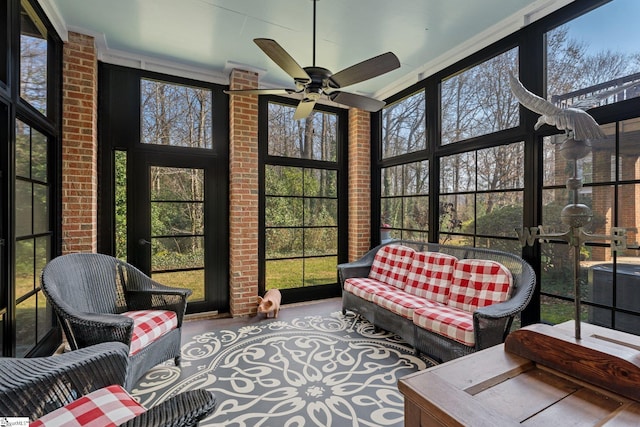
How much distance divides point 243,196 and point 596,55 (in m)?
3.46

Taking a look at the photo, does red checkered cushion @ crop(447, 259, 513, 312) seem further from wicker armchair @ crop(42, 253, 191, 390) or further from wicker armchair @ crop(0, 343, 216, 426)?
wicker armchair @ crop(42, 253, 191, 390)

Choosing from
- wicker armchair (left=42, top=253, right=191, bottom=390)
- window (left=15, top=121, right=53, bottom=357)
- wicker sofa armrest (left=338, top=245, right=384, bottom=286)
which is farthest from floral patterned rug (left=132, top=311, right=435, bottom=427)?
window (left=15, top=121, right=53, bottom=357)

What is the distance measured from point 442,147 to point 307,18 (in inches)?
77.6

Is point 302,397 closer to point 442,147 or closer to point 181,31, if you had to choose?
point 442,147

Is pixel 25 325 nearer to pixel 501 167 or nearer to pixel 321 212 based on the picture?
pixel 321 212

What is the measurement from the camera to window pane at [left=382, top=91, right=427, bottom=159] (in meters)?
3.83

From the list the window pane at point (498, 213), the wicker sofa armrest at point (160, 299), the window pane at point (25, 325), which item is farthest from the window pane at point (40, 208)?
the window pane at point (498, 213)

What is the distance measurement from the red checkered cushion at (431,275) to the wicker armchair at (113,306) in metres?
2.22

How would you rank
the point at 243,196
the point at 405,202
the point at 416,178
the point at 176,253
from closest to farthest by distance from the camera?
the point at 176,253 < the point at 243,196 < the point at 416,178 < the point at 405,202

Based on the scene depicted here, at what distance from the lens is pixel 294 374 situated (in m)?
2.35

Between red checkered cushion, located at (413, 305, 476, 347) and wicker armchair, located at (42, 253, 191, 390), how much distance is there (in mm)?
1979

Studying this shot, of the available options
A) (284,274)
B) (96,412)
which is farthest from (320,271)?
(96,412)

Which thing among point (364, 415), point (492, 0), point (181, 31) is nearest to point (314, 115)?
point (181, 31)

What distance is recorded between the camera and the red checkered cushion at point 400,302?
2725 millimetres
